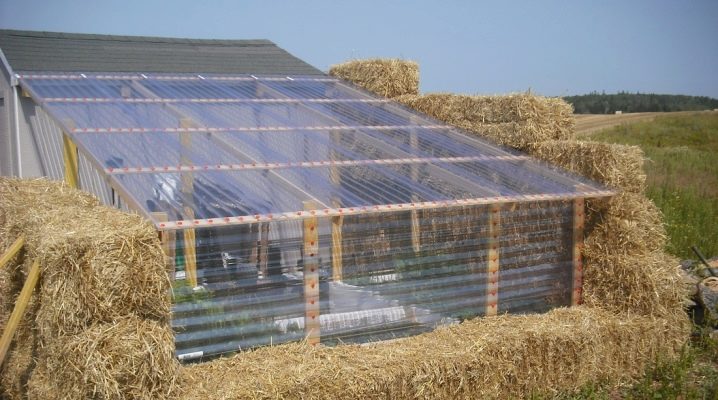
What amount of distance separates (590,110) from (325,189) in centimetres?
3630

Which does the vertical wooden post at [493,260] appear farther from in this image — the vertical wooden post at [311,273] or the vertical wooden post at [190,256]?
the vertical wooden post at [190,256]

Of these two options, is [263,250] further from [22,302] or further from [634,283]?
[634,283]

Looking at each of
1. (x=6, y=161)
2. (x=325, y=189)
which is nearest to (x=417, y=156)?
(x=325, y=189)

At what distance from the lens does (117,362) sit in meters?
4.42

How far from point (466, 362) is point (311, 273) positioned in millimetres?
1440

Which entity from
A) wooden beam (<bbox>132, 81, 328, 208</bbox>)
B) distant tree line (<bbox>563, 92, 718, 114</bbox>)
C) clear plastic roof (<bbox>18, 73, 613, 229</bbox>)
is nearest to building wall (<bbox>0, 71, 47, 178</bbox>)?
clear plastic roof (<bbox>18, 73, 613, 229</bbox>)

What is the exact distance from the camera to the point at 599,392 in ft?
20.8

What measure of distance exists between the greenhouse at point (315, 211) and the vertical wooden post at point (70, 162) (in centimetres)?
2

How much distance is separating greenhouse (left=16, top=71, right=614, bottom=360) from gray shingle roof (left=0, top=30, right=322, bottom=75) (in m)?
1.08

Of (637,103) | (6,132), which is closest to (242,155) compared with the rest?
(6,132)

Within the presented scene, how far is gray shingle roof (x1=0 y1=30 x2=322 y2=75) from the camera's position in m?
10.1

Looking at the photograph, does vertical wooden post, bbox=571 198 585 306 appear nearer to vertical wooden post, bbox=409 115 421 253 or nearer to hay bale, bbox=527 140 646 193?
hay bale, bbox=527 140 646 193

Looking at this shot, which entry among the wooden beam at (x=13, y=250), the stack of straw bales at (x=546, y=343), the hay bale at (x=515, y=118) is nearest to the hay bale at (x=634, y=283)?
the stack of straw bales at (x=546, y=343)

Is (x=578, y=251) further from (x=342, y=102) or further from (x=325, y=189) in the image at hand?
(x=342, y=102)
